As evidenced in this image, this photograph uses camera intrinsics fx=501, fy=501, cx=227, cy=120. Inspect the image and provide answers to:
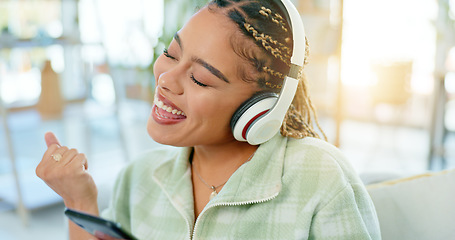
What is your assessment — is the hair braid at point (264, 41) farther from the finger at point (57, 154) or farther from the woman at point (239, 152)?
the finger at point (57, 154)

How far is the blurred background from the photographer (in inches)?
112

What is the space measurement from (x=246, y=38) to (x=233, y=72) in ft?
0.21

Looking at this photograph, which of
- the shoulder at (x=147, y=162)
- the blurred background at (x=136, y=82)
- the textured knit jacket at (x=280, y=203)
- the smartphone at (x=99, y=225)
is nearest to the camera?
the smartphone at (x=99, y=225)

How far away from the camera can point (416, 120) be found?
509 centimetres

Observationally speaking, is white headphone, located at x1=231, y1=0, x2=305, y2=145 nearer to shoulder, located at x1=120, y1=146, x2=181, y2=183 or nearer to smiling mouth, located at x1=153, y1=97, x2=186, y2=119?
smiling mouth, located at x1=153, y1=97, x2=186, y2=119


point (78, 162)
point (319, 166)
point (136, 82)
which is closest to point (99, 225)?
point (78, 162)

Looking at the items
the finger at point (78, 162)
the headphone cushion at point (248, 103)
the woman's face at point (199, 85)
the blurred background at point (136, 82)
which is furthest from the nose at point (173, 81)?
the blurred background at point (136, 82)

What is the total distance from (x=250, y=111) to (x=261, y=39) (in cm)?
13

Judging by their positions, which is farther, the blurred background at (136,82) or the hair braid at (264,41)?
the blurred background at (136,82)

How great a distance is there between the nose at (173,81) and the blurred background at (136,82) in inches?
25.2

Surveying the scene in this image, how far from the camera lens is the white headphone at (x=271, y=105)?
0.88 meters

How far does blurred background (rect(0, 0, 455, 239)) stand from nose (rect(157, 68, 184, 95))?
64 centimetres

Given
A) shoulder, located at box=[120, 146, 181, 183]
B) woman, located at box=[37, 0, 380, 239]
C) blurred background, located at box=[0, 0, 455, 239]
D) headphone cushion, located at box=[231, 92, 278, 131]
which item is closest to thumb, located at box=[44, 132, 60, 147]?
woman, located at box=[37, 0, 380, 239]

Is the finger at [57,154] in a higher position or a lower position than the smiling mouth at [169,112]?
lower
